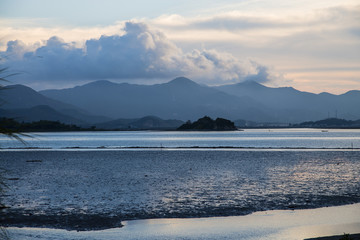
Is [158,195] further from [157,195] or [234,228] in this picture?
[234,228]

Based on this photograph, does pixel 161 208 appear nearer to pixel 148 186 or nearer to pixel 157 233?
pixel 157 233

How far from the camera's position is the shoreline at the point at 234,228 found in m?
20.8

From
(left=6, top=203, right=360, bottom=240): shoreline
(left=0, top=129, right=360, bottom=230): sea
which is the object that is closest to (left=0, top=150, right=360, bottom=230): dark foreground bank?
(left=0, top=129, right=360, bottom=230): sea

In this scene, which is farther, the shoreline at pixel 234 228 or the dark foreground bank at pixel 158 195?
the dark foreground bank at pixel 158 195

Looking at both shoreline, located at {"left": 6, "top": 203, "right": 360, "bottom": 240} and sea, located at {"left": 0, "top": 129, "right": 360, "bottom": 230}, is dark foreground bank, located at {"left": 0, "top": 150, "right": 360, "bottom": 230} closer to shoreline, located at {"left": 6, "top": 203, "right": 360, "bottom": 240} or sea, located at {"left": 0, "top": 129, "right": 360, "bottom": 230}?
sea, located at {"left": 0, "top": 129, "right": 360, "bottom": 230}

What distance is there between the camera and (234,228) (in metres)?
22.4

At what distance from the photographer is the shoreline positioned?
820 inches

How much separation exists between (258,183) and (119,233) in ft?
68.5

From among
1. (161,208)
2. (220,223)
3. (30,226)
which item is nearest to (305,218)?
(220,223)

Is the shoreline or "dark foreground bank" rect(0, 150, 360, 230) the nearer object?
the shoreline

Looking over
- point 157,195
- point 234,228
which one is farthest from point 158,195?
point 234,228

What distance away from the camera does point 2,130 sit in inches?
313

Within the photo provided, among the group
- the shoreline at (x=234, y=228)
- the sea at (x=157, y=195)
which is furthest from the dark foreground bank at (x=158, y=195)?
the shoreline at (x=234, y=228)

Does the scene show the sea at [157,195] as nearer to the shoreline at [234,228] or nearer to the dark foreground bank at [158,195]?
the dark foreground bank at [158,195]
